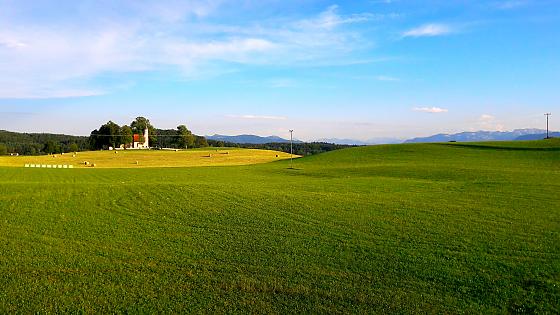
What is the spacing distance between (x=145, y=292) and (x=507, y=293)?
29.0ft

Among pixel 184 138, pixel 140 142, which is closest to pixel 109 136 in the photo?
pixel 140 142

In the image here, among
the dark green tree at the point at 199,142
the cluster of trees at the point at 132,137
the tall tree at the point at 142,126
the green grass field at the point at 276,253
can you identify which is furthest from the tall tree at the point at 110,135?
the green grass field at the point at 276,253

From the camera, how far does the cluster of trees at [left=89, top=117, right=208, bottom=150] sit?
135500mm

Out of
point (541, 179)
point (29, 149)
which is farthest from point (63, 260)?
point (29, 149)

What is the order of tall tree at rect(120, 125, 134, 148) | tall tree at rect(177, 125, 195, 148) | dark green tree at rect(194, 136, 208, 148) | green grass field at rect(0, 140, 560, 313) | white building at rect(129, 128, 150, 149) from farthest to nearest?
dark green tree at rect(194, 136, 208, 148), tall tree at rect(177, 125, 195, 148), white building at rect(129, 128, 150, 149), tall tree at rect(120, 125, 134, 148), green grass field at rect(0, 140, 560, 313)

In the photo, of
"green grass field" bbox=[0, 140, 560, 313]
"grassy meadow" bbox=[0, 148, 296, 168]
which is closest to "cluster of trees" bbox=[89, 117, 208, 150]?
"grassy meadow" bbox=[0, 148, 296, 168]

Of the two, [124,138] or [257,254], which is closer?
[257,254]

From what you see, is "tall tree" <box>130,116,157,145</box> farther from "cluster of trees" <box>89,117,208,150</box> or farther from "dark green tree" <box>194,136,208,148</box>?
"dark green tree" <box>194,136,208,148</box>

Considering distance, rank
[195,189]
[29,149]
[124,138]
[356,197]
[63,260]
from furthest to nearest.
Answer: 1. [29,149]
2. [124,138]
3. [195,189]
4. [356,197]
5. [63,260]

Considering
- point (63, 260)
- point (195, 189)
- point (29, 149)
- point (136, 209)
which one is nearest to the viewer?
point (63, 260)

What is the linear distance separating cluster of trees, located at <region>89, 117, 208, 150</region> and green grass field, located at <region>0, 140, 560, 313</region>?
11562 centimetres

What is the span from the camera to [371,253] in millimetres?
13602

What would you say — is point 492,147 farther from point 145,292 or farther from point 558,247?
point 145,292

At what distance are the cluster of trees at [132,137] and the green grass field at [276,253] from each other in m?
116
